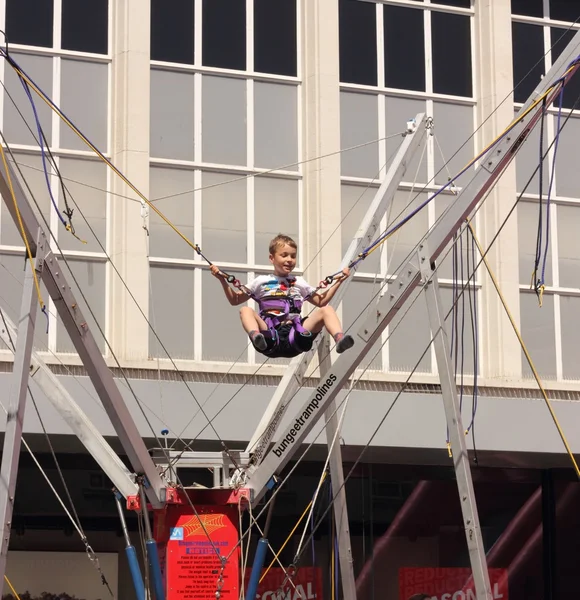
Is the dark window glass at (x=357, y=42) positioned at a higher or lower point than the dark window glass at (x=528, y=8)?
lower

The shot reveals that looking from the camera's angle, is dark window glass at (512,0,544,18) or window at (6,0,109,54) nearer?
window at (6,0,109,54)

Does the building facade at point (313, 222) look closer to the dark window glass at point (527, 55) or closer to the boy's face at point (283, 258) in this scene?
the dark window glass at point (527, 55)

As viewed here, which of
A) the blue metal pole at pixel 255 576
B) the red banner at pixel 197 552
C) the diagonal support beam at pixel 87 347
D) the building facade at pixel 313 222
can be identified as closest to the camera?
the diagonal support beam at pixel 87 347

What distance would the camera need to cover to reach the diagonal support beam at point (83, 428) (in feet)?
40.3

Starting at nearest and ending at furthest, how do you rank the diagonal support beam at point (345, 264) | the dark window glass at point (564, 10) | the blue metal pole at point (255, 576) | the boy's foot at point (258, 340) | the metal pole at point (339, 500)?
the boy's foot at point (258, 340)
the blue metal pole at point (255, 576)
the diagonal support beam at point (345, 264)
the metal pole at point (339, 500)
the dark window glass at point (564, 10)

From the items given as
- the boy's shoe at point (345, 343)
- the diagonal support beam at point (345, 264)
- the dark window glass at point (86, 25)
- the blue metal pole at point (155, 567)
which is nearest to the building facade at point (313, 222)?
the dark window glass at point (86, 25)

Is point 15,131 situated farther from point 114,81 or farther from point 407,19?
point 407,19

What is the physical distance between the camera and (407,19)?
824 inches

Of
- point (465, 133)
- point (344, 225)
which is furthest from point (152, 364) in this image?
point (465, 133)

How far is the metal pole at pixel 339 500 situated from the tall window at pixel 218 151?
4643 mm

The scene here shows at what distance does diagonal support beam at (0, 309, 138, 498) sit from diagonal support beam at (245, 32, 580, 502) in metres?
1.59

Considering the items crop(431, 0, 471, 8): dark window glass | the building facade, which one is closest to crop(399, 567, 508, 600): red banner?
the building facade

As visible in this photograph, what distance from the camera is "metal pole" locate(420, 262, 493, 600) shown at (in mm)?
11375

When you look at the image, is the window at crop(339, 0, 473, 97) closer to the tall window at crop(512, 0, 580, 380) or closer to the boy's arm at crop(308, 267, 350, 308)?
the tall window at crop(512, 0, 580, 380)
